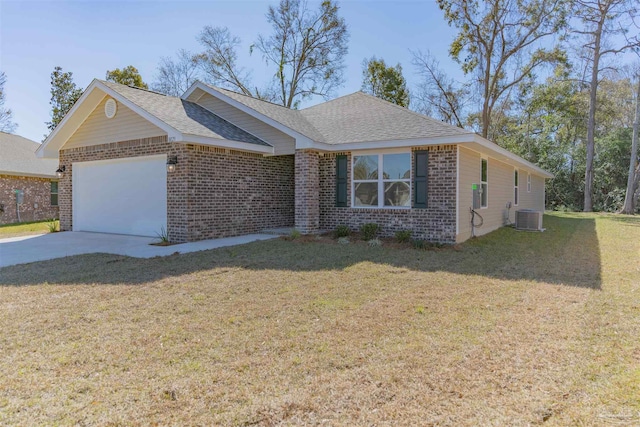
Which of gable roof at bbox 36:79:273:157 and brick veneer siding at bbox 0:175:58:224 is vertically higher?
gable roof at bbox 36:79:273:157

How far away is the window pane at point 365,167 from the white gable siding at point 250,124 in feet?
5.95

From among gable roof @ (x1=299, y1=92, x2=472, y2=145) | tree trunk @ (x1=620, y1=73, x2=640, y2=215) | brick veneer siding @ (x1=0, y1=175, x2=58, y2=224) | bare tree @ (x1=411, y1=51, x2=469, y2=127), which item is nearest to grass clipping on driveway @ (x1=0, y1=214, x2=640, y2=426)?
gable roof @ (x1=299, y1=92, x2=472, y2=145)

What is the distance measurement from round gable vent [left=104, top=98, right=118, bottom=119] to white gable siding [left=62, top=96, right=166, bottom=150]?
0.30ft

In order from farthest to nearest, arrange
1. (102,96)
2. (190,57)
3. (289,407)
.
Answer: (190,57)
(102,96)
(289,407)

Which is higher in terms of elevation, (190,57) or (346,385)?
(190,57)

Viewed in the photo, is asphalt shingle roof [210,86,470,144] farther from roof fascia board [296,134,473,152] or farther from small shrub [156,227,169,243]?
small shrub [156,227,169,243]

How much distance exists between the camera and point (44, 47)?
13742 mm

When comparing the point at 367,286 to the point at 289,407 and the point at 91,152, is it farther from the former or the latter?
the point at 91,152

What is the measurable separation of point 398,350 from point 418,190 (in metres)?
6.86

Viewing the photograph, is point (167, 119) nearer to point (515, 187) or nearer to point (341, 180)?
point (341, 180)

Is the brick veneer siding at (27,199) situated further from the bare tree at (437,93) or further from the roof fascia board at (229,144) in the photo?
the bare tree at (437,93)

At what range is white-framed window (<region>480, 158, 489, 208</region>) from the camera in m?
11.8

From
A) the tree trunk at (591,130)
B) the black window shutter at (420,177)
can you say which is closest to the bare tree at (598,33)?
the tree trunk at (591,130)

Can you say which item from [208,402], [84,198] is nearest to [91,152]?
[84,198]
